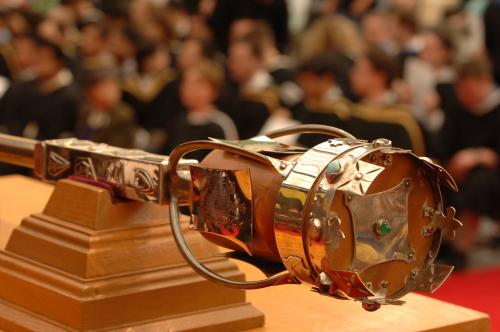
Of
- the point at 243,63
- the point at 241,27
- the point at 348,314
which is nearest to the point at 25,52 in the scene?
the point at 241,27

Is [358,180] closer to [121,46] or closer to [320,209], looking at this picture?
[320,209]

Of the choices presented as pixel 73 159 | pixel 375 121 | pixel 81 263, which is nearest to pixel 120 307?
pixel 81 263

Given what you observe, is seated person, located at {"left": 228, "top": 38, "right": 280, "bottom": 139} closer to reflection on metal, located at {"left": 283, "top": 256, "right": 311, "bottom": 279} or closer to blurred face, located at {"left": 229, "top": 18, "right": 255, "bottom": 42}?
blurred face, located at {"left": 229, "top": 18, "right": 255, "bottom": 42}

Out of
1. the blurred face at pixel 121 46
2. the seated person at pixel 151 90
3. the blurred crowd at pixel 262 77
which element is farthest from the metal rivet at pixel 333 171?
the blurred face at pixel 121 46

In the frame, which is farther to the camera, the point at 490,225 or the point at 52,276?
the point at 490,225

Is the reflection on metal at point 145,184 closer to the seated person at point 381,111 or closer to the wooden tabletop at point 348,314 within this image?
the wooden tabletop at point 348,314

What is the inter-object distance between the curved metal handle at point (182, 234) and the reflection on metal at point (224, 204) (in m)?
0.02

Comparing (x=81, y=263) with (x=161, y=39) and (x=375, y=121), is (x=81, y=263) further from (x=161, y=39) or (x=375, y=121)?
(x=161, y=39)

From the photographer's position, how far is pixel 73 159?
1311mm

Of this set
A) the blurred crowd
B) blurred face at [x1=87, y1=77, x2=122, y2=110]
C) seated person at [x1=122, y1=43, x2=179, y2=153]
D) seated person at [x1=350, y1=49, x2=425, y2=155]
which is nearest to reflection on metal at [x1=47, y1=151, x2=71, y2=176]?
the blurred crowd

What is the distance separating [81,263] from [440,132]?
12.0 ft

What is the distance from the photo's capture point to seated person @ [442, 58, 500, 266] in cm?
419

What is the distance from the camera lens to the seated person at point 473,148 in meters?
4.19

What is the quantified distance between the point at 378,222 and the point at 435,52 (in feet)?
15.0
